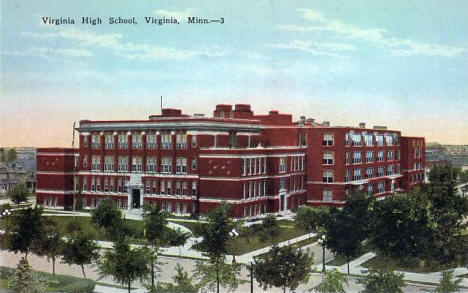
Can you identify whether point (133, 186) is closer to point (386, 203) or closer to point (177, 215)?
point (177, 215)

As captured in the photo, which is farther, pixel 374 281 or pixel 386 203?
pixel 386 203

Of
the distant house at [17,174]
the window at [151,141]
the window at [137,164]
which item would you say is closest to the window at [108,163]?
the window at [137,164]

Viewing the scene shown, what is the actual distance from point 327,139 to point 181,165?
57.4 feet

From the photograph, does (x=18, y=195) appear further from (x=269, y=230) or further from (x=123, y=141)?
(x=269, y=230)

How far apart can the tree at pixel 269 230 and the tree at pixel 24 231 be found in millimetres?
17459

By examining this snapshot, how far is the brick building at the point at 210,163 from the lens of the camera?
5694 cm

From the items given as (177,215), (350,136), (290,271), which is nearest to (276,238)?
(177,215)

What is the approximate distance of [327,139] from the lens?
2581 inches

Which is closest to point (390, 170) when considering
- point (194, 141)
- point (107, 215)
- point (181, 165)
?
point (194, 141)

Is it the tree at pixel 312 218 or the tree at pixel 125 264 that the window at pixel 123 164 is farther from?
the tree at pixel 125 264

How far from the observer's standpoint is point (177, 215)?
58.6 m

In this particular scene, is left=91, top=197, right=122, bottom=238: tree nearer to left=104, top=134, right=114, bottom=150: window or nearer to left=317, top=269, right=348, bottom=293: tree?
left=104, top=134, right=114, bottom=150: window

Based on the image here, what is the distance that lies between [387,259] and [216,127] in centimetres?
2676

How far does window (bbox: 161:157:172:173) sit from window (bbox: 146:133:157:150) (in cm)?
190
